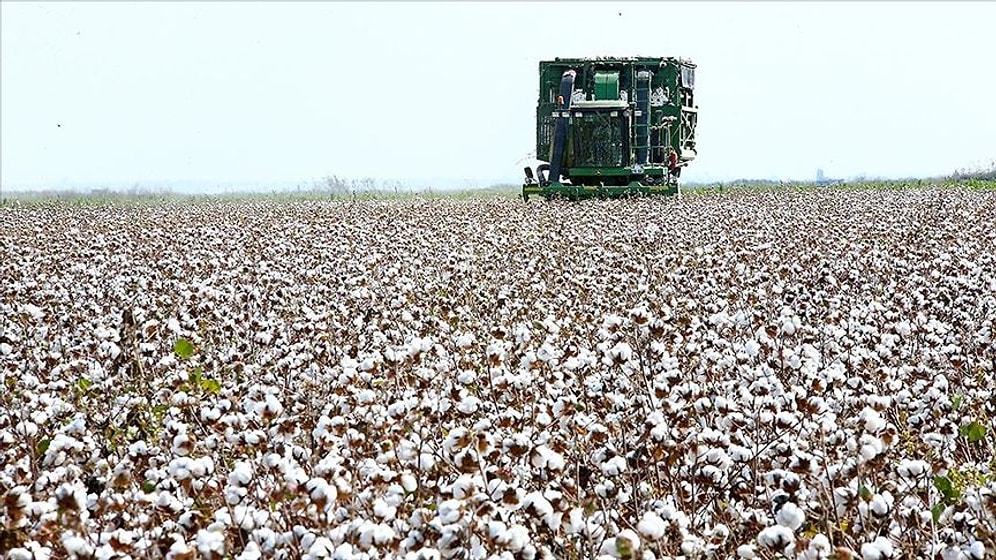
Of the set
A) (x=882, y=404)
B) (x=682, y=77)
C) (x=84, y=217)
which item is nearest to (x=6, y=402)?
(x=882, y=404)

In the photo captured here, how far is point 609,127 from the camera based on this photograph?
25.6 meters

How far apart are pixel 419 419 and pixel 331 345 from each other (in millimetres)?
2489

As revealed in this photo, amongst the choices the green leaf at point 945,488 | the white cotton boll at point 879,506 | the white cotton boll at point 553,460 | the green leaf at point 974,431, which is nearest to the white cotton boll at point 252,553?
the white cotton boll at point 553,460

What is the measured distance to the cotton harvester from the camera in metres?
25.5

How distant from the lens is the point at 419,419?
4.54 meters

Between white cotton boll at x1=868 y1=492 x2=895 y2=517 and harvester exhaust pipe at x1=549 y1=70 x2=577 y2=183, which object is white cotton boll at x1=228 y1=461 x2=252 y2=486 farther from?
harvester exhaust pipe at x1=549 y1=70 x2=577 y2=183

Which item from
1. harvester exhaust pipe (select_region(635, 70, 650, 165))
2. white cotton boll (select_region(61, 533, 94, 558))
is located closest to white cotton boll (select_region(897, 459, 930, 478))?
white cotton boll (select_region(61, 533, 94, 558))

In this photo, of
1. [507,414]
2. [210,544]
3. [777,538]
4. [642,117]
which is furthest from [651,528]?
[642,117]

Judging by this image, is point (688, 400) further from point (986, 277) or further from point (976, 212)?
point (976, 212)

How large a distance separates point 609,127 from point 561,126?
91 cm

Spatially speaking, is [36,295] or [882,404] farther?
[36,295]

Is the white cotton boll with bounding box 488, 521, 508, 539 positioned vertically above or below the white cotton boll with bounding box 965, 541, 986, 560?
above

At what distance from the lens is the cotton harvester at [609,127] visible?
2553 cm

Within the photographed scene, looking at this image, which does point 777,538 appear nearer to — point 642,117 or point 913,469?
point 913,469
